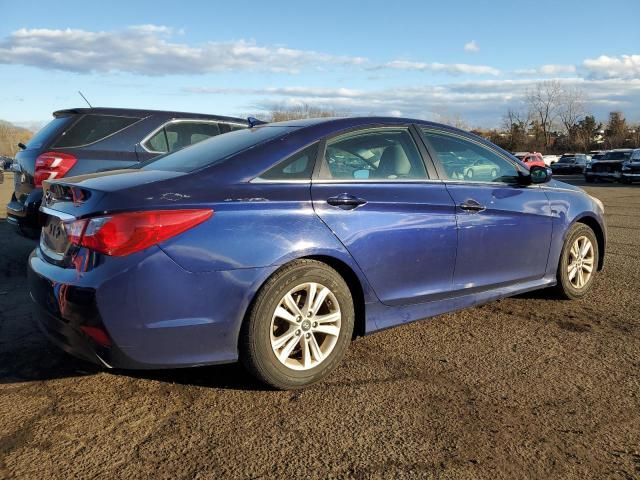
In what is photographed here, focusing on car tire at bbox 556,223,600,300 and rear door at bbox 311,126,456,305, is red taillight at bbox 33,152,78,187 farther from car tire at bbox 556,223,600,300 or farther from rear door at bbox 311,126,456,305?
car tire at bbox 556,223,600,300

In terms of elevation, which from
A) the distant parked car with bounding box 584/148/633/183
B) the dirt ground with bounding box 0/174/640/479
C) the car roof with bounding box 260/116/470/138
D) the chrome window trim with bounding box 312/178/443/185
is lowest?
the distant parked car with bounding box 584/148/633/183

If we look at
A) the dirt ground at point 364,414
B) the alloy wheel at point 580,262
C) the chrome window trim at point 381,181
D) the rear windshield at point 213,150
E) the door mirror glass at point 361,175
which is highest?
the rear windshield at point 213,150

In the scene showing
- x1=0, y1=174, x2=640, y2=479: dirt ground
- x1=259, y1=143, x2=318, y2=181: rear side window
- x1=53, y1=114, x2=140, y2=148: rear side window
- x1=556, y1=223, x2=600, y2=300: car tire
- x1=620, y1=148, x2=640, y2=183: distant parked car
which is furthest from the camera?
x1=620, y1=148, x2=640, y2=183: distant parked car

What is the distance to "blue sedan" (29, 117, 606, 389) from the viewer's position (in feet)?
9.02

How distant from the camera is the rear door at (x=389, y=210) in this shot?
3.34 m

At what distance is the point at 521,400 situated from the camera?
10.1 ft

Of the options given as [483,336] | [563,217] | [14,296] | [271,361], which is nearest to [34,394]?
[271,361]

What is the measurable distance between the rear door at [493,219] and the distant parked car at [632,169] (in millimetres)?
25076

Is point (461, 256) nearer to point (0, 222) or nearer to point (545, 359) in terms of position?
point (545, 359)

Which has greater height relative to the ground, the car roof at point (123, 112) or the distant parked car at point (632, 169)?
the car roof at point (123, 112)

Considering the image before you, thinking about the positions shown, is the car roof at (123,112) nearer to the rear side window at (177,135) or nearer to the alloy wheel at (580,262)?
the rear side window at (177,135)

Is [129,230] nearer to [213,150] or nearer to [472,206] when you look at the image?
[213,150]

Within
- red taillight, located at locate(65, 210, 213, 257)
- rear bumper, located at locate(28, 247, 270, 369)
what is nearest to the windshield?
rear bumper, located at locate(28, 247, 270, 369)

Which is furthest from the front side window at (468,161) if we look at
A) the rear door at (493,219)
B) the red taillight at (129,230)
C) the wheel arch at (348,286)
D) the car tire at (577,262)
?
the red taillight at (129,230)
